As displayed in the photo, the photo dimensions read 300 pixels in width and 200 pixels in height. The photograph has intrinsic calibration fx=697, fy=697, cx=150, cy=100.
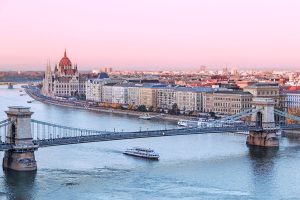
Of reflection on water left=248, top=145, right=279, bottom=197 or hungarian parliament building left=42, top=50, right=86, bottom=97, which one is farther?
hungarian parliament building left=42, top=50, right=86, bottom=97

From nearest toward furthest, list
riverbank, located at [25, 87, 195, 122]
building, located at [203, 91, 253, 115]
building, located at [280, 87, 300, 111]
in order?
building, located at [203, 91, 253, 115] < building, located at [280, 87, 300, 111] < riverbank, located at [25, 87, 195, 122]

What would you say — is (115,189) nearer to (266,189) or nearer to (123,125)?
(266,189)

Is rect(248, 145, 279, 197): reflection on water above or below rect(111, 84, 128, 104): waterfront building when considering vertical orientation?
below

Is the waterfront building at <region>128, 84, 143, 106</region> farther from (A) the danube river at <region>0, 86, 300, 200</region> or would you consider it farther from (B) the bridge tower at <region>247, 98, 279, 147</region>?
(A) the danube river at <region>0, 86, 300, 200</region>

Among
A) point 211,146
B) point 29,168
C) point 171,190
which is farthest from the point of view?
point 211,146

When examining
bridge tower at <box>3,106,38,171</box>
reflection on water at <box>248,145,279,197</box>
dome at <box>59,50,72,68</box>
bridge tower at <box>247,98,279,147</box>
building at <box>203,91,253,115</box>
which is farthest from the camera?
dome at <box>59,50,72,68</box>

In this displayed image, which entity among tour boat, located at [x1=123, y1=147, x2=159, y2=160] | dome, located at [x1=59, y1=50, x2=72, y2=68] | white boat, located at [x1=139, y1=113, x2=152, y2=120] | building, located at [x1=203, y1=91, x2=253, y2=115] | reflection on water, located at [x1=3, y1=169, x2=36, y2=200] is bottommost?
reflection on water, located at [x1=3, y1=169, x2=36, y2=200]

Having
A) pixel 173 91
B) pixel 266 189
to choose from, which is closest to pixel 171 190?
pixel 266 189

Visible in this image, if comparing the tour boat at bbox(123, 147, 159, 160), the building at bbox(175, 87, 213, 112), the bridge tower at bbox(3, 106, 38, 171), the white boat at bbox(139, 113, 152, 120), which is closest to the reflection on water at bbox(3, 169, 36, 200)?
the bridge tower at bbox(3, 106, 38, 171)
